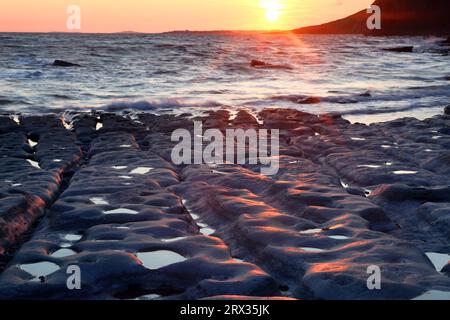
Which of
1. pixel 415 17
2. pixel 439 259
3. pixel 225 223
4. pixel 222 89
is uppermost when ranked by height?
pixel 415 17

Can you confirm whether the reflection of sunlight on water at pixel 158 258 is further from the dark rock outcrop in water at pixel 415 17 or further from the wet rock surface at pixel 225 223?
the dark rock outcrop in water at pixel 415 17

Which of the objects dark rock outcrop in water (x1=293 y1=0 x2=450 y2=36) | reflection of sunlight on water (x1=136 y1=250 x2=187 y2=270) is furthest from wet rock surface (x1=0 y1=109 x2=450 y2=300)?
dark rock outcrop in water (x1=293 y1=0 x2=450 y2=36)

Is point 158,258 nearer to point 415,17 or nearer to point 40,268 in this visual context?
point 40,268

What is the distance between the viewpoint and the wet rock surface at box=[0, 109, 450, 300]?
Result: 3.54 m

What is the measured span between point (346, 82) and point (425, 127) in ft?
50.3

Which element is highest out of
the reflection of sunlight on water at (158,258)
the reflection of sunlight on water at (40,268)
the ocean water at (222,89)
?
the ocean water at (222,89)

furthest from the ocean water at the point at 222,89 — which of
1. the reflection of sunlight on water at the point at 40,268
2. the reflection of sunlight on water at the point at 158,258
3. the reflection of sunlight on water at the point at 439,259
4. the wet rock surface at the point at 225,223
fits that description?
the reflection of sunlight on water at the point at 40,268

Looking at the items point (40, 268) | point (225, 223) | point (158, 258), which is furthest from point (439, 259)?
point (40, 268)

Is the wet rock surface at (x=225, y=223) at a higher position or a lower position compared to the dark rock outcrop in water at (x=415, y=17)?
lower

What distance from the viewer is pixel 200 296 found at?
135 inches

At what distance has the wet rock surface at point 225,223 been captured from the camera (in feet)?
11.6

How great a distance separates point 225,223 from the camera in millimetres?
4895

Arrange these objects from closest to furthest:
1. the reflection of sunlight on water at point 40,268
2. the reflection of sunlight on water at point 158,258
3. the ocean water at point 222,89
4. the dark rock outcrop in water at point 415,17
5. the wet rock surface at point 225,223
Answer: the wet rock surface at point 225,223 < the reflection of sunlight on water at point 40,268 < the reflection of sunlight on water at point 158,258 < the ocean water at point 222,89 < the dark rock outcrop in water at point 415,17

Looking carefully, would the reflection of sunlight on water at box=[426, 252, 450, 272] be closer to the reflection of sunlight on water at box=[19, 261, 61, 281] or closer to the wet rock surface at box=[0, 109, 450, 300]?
the wet rock surface at box=[0, 109, 450, 300]
